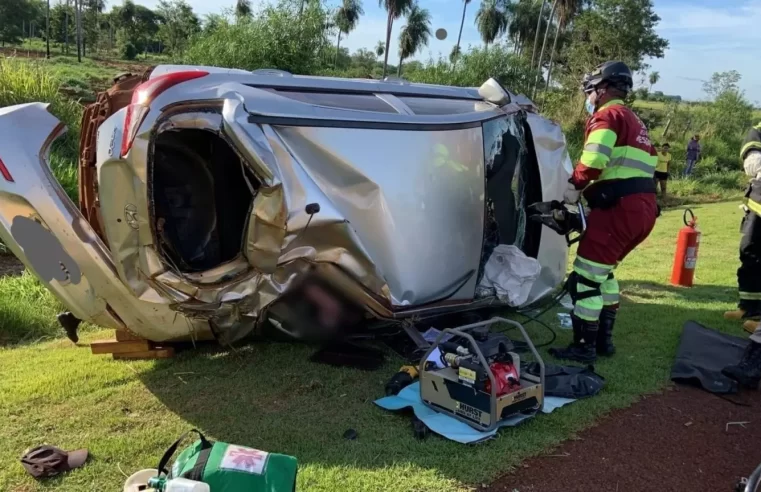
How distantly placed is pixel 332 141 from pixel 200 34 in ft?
65.7

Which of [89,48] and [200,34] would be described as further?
[89,48]

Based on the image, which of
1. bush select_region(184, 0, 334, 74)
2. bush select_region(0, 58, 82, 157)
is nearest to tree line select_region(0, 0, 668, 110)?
bush select_region(184, 0, 334, 74)

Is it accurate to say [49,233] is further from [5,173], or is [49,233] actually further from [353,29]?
[353,29]

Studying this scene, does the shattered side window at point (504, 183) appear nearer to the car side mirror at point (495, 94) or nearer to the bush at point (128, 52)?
the car side mirror at point (495, 94)

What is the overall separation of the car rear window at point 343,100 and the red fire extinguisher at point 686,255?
14.2ft

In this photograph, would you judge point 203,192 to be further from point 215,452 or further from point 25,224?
point 215,452

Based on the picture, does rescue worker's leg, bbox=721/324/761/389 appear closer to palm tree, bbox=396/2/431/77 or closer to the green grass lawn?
the green grass lawn

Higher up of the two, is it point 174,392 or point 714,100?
point 714,100

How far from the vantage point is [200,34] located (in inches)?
849

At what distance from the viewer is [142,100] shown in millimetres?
3146

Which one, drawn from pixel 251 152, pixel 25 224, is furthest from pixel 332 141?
pixel 25 224

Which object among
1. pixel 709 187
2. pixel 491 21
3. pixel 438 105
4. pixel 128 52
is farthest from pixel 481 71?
pixel 128 52

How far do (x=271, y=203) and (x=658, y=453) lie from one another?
246 cm

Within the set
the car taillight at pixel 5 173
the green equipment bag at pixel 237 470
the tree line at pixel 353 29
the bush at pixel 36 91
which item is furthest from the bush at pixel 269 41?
the green equipment bag at pixel 237 470
